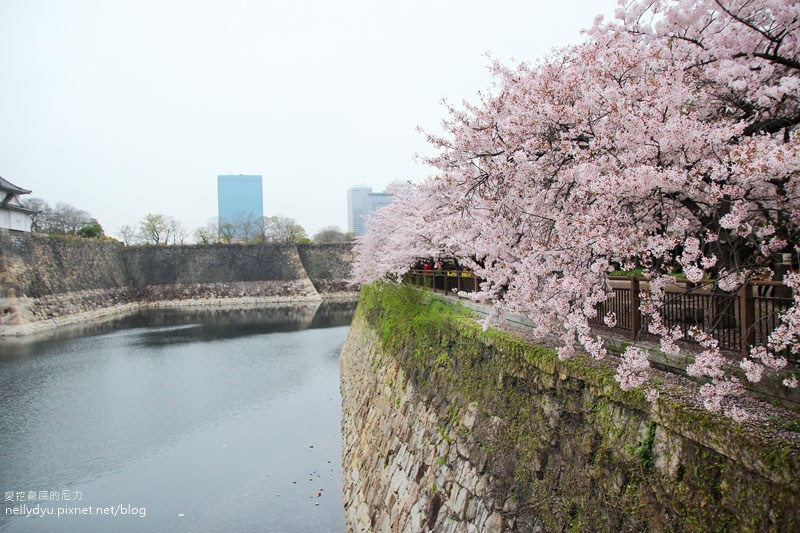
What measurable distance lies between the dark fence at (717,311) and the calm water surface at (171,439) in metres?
5.45

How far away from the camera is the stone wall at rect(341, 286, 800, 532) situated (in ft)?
7.71

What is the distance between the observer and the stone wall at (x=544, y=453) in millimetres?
2350

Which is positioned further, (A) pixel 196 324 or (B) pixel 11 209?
(B) pixel 11 209

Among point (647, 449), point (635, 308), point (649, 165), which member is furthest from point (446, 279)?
point (647, 449)

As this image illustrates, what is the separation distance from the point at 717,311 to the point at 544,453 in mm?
2002

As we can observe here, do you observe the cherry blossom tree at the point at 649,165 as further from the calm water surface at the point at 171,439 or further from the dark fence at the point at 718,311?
the calm water surface at the point at 171,439

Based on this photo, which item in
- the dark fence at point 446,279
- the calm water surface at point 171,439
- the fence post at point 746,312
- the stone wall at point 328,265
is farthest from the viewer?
the stone wall at point 328,265

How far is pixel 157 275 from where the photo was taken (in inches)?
1705

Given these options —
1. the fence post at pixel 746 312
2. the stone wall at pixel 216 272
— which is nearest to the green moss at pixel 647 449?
the fence post at pixel 746 312

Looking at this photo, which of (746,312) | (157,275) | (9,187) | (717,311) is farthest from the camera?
(157,275)

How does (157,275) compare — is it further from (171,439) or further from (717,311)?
(717,311)

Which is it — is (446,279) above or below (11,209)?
below

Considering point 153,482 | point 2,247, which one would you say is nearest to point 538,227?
point 153,482

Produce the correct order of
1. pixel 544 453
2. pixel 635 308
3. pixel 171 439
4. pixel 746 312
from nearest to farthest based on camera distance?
pixel 746 312 < pixel 544 453 < pixel 635 308 < pixel 171 439
